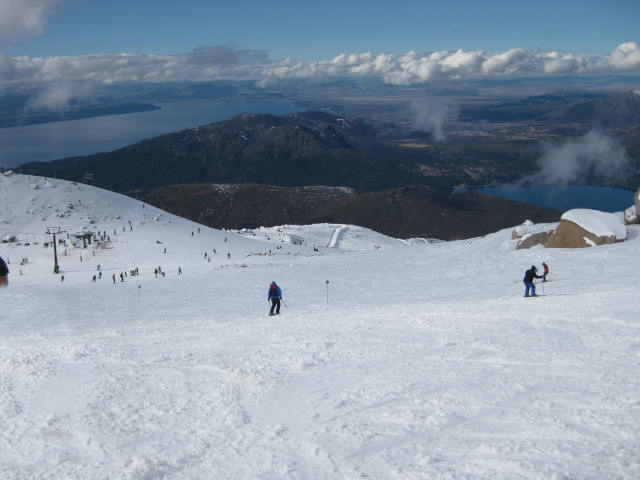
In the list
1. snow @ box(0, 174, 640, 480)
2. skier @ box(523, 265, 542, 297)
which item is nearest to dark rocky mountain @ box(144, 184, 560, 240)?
skier @ box(523, 265, 542, 297)

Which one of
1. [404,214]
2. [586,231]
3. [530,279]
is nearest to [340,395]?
[530,279]

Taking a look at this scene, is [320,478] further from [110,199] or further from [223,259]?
[110,199]

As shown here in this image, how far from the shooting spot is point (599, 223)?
29.3 m

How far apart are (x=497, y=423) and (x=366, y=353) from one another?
3.68 meters

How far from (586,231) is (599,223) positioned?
1140mm

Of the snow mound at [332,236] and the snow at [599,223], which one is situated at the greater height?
the snow at [599,223]

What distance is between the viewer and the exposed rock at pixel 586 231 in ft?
93.7

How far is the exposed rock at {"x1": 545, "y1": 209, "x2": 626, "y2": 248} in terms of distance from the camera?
1125 inches

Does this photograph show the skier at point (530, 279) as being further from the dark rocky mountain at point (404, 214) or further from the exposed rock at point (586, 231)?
the dark rocky mountain at point (404, 214)

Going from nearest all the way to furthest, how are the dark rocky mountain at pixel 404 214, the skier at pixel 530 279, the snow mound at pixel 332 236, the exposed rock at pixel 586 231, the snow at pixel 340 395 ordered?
the snow at pixel 340 395, the skier at pixel 530 279, the exposed rock at pixel 586 231, the snow mound at pixel 332 236, the dark rocky mountain at pixel 404 214

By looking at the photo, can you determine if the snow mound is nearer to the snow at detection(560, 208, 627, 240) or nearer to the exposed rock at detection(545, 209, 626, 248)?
the exposed rock at detection(545, 209, 626, 248)

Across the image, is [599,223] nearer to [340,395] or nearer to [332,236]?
[340,395]

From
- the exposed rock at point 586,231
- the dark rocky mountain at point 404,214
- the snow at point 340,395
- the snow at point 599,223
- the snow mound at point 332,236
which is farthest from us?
the dark rocky mountain at point 404,214

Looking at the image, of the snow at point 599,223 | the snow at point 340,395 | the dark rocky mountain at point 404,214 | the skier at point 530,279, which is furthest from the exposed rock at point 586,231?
the dark rocky mountain at point 404,214
